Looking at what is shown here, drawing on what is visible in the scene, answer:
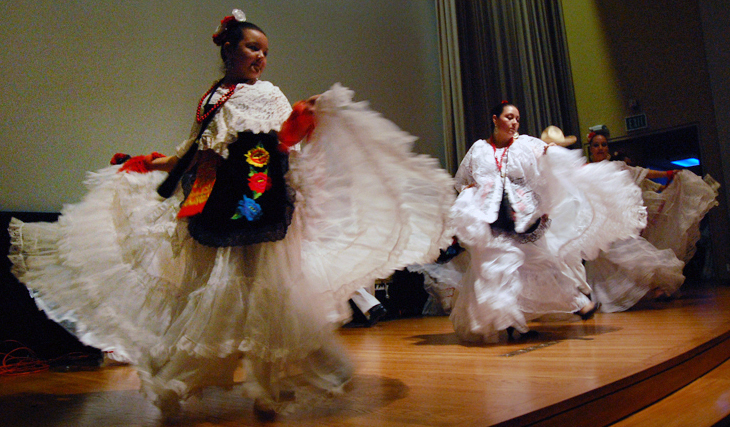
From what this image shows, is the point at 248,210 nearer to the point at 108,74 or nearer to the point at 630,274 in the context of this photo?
the point at 108,74

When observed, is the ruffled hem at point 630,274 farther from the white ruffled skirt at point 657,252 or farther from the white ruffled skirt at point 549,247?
the white ruffled skirt at point 549,247

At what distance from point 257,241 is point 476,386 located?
0.91 metres

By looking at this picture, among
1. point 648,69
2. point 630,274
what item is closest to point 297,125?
point 630,274

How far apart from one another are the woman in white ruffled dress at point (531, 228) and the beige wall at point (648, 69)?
15.5ft

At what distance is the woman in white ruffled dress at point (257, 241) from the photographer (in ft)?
5.33

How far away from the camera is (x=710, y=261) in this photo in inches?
278

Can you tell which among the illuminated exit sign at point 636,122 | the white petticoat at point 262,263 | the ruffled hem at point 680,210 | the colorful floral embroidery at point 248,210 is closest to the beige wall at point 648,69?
the illuminated exit sign at point 636,122

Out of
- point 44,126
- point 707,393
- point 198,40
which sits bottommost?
point 707,393

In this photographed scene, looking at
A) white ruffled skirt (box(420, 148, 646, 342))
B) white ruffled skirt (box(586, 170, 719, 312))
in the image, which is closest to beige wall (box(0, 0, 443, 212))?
white ruffled skirt (box(420, 148, 646, 342))

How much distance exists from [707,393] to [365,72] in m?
4.40

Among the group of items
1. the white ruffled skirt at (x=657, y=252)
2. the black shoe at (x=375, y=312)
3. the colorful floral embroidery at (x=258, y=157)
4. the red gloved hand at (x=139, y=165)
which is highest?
the red gloved hand at (x=139, y=165)

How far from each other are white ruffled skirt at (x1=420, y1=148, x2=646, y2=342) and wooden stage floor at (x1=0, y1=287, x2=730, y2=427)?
0.17 meters

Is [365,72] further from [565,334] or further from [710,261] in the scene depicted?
[710,261]

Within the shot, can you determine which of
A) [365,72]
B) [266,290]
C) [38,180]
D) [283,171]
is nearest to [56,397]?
[266,290]
